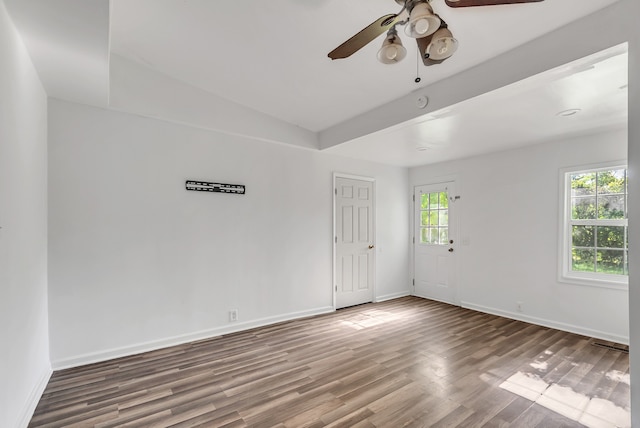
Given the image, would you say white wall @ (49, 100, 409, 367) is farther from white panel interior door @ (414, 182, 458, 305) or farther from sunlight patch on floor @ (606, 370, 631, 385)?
sunlight patch on floor @ (606, 370, 631, 385)

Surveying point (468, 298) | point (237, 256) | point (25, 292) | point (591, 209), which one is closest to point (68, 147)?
point (25, 292)

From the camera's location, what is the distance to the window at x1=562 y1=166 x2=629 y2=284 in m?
3.55

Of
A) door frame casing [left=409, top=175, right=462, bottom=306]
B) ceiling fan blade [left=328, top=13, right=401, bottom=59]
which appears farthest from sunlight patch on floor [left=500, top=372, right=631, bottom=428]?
ceiling fan blade [left=328, top=13, right=401, bottom=59]

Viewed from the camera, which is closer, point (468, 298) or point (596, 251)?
point (596, 251)

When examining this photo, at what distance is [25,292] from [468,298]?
535 cm

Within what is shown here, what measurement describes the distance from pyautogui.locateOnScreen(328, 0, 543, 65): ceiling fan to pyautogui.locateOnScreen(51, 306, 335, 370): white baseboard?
10.6 ft

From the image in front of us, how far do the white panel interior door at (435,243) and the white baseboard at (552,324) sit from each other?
16.9 inches

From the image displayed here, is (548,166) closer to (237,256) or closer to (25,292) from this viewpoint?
(237,256)

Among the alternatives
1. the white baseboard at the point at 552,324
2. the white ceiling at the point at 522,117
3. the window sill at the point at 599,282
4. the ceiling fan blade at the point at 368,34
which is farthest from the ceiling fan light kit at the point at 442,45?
the white baseboard at the point at 552,324

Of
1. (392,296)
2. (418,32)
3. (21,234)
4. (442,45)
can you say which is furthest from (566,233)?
(21,234)

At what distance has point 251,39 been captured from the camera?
2.49m

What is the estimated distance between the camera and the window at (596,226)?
11.6 ft

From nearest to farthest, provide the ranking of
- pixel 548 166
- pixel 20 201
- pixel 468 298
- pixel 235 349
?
1. pixel 20 201
2. pixel 235 349
3. pixel 548 166
4. pixel 468 298

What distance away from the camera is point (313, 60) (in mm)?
2725
